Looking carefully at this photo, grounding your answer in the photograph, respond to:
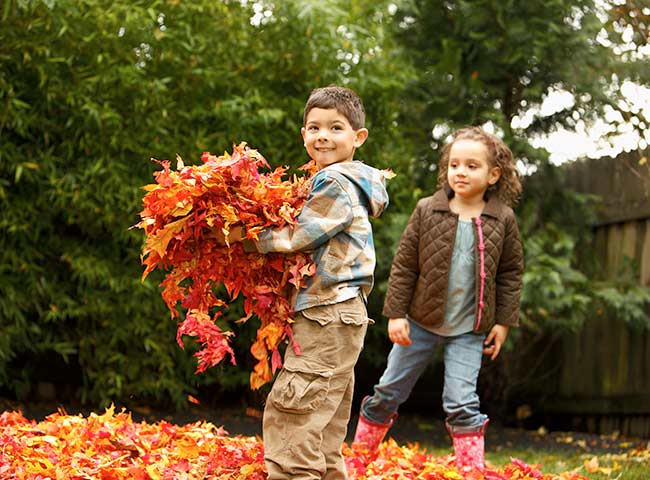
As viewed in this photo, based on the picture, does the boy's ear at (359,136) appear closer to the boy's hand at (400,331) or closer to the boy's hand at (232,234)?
the boy's hand at (232,234)

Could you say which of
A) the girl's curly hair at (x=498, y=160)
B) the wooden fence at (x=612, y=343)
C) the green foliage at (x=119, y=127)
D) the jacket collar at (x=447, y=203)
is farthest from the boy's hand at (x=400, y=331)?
the wooden fence at (x=612, y=343)

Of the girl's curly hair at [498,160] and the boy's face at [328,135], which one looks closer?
the boy's face at [328,135]

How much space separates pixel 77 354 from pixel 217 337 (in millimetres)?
4170

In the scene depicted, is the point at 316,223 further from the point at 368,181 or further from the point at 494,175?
the point at 494,175

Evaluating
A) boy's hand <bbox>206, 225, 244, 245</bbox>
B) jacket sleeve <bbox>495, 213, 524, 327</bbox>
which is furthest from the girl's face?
boy's hand <bbox>206, 225, 244, 245</bbox>

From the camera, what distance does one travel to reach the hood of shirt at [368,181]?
2.83 metres

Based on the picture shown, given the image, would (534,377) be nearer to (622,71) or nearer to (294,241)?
(622,71)

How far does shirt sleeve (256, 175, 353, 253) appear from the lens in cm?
269

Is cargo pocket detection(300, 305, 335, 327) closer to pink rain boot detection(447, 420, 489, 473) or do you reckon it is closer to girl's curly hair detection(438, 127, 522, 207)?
pink rain boot detection(447, 420, 489, 473)

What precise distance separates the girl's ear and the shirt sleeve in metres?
1.40

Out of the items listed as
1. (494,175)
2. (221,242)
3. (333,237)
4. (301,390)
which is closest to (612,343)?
(494,175)

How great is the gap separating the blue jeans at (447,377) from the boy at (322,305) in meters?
1.07

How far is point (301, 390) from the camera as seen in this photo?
2.66m

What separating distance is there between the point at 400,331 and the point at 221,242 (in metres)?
1.37
